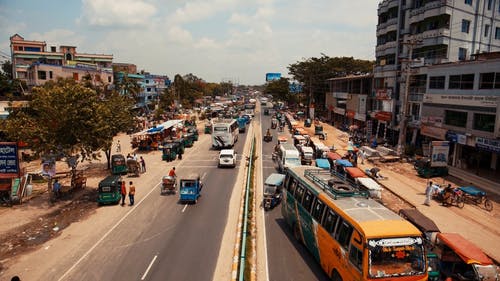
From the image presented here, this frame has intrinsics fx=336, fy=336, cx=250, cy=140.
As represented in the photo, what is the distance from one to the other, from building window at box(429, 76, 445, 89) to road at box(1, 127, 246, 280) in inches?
1071

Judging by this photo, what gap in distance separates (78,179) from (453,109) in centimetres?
3682

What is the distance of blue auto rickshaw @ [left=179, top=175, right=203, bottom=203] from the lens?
24.0 meters

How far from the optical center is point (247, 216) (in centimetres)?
2047

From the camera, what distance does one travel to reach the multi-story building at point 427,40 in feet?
137

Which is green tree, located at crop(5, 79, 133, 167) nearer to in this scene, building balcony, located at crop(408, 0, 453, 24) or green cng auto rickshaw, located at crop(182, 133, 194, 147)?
green cng auto rickshaw, located at crop(182, 133, 194, 147)

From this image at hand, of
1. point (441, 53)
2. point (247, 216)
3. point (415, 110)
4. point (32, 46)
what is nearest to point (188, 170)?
point (247, 216)

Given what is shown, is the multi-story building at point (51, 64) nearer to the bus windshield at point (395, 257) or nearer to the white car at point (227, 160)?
the white car at point (227, 160)

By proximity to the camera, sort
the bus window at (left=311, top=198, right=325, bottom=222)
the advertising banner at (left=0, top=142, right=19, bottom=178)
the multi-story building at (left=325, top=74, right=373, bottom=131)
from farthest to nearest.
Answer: the multi-story building at (left=325, top=74, right=373, bottom=131) → the advertising banner at (left=0, top=142, right=19, bottom=178) → the bus window at (left=311, top=198, right=325, bottom=222)

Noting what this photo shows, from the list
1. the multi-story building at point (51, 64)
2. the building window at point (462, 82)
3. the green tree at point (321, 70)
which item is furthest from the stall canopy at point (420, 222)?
the green tree at point (321, 70)

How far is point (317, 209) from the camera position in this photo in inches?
576

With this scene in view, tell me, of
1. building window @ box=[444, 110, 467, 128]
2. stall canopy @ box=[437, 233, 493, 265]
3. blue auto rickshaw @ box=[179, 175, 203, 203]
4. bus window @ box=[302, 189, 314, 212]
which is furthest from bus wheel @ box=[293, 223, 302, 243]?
building window @ box=[444, 110, 467, 128]

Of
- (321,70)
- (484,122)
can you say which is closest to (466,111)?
(484,122)

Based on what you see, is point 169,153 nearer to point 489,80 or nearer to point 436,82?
point 436,82

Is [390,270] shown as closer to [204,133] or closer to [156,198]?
[156,198]
